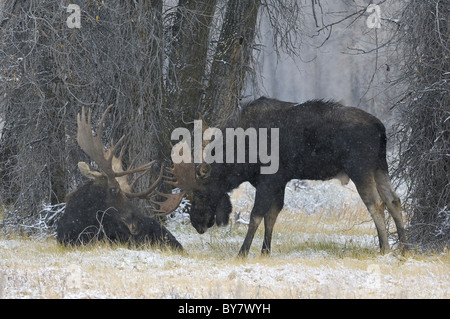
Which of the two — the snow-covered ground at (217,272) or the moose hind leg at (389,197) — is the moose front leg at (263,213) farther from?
the moose hind leg at (389,197)

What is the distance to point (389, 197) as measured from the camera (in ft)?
30.2

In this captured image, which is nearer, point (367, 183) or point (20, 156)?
point (367, 183)

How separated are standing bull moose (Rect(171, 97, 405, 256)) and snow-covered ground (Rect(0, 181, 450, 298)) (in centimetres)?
57

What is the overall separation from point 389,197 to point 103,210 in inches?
153

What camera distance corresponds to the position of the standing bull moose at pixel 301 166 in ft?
29.8

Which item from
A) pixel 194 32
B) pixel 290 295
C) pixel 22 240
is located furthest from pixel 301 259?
pixel 194 32

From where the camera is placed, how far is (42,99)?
9586 mm

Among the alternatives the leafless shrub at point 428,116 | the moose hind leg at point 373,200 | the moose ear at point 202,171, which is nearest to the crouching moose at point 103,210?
the moose ear at point 202,171

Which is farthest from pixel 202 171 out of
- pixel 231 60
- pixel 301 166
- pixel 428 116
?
pixel 428 116

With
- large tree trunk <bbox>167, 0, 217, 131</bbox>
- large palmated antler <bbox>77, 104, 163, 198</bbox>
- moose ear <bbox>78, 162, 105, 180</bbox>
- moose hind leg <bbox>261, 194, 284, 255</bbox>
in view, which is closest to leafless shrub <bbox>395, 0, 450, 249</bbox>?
moose hind leg <bbox>261, 194, 284, 255</bbox>

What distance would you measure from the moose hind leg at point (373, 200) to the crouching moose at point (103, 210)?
2.60 m

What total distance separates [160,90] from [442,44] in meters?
4.31
